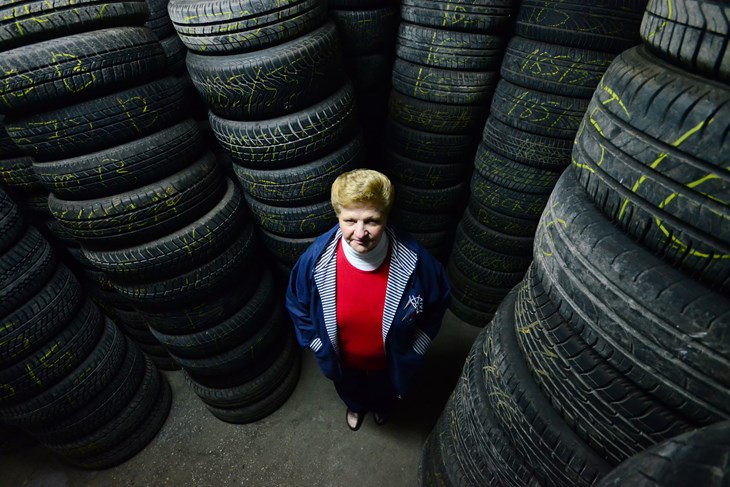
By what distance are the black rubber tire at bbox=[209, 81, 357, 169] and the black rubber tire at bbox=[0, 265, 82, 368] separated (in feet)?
4.04

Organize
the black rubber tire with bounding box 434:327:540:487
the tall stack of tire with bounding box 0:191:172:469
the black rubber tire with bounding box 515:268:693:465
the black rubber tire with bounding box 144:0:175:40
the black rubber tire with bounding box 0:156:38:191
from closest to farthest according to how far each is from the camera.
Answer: the black rubber tire with bounding box 515:268:693:465
the black rubber tire with bounding box 434:327:540:487
the tall stack of tire with bounding box 0:191:172:469
the black rubber tire with bounding box 0:156:38:191
the black rubber tire with bounding box 144:0:175:40

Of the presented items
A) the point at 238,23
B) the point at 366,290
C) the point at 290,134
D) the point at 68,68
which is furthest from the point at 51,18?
the point at 366,290

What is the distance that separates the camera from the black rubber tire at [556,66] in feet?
6.39

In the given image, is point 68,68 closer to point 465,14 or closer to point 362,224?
point 362,224

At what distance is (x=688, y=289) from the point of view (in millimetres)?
716

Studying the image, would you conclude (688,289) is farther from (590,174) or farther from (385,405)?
(385,405)

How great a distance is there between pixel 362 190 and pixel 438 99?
1397 millimetres

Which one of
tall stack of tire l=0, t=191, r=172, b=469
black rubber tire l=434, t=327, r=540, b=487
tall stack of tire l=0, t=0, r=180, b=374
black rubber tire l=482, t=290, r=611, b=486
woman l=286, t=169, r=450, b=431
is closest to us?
black rubber tire l=482, t=290, r=611, b=486

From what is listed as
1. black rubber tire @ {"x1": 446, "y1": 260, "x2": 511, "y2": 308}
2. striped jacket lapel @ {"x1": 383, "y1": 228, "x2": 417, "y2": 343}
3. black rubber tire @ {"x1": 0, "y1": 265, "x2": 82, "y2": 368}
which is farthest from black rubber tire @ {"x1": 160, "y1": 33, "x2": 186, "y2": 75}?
black rubber tire @ {"x1": 446, "y1": 260, "x2": 511, "y2": 308}

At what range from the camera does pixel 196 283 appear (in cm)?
191

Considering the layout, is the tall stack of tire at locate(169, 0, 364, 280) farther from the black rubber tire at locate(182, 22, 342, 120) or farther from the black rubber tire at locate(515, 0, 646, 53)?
the black rubber tire at locate(515, 0, 646, 53)

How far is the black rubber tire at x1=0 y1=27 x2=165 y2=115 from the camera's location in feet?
4.45

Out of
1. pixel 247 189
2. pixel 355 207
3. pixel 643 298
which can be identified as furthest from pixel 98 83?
pixel 643 298

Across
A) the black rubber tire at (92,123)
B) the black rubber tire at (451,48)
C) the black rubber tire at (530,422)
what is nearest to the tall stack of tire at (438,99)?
the black rubber tire at (451,48)
